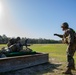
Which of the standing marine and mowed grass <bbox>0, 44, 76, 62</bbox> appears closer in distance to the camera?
the standing marine

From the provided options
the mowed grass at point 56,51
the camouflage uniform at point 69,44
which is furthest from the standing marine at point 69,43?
the mowed grass at point 56,51

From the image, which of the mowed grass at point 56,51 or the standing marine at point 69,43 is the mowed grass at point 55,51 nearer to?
the mowed grass at point 56,51

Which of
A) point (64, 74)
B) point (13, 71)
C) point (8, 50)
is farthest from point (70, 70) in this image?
point (8, 50)

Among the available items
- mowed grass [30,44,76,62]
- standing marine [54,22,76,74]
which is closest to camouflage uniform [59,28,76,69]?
standing marine [54,22,76,74]

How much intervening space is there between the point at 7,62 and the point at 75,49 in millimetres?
3679

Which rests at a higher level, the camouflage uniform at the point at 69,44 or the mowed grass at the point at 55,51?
the camouflage uniform at the point at 69,44

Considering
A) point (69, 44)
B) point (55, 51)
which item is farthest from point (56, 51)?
point (69, 44)

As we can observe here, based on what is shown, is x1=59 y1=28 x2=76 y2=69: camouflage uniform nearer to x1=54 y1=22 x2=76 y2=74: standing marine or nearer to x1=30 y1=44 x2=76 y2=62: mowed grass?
x1=54 y1=22 x2=76 y2=74: standing marine

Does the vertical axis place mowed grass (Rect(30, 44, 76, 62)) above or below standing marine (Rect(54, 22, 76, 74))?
below

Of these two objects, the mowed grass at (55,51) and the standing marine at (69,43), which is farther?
the mowed grass at (55,51)

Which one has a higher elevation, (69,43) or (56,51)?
(69,43)

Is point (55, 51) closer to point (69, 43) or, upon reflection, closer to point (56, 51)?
point (56, 51)

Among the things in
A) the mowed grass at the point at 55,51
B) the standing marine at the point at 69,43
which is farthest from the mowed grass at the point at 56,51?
the standing marine at the point at 69,43

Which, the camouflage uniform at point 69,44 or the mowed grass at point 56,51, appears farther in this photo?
the mowed grass at point 56,51
